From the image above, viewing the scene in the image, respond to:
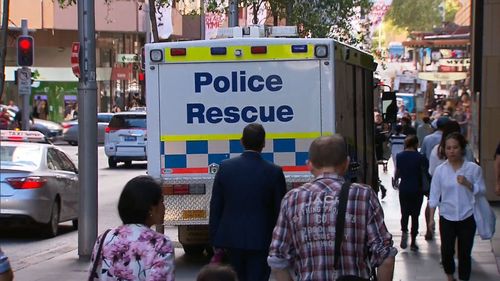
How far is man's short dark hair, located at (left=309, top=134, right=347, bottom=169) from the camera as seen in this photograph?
18.6 feet

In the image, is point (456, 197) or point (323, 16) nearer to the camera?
point (456, 197)

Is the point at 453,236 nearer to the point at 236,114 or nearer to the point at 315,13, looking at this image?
the point at 236,114

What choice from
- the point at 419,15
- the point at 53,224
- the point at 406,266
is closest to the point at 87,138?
the point at 53,224

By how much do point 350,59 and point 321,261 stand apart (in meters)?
7.60

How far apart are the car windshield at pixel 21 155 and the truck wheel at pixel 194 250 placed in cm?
330

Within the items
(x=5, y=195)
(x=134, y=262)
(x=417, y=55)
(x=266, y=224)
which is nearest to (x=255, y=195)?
(x=266, y=224)

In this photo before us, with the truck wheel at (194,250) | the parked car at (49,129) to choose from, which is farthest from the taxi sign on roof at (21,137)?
the parked car at (49,129)

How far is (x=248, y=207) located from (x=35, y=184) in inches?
301

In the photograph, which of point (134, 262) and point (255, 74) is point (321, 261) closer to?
point (134, 262)

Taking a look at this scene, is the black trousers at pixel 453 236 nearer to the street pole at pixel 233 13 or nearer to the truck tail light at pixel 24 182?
the truck tail light at pixel 24 182

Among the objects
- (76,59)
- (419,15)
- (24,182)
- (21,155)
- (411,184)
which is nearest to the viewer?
(76,59)

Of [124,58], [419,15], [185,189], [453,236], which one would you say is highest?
[419,15]

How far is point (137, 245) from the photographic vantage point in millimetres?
5047

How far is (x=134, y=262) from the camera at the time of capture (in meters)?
5.04
